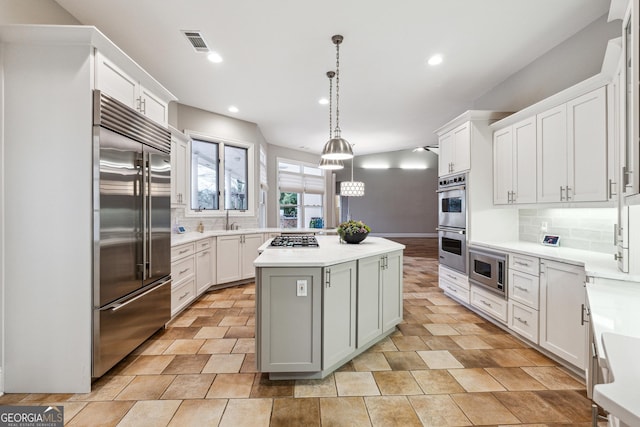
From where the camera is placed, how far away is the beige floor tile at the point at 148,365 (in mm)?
2336

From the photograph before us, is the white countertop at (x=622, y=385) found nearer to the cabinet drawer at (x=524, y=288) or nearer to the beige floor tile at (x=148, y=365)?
the cabinet drawer at (x=524, y=288)

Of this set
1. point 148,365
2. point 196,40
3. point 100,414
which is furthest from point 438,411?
point 196,40

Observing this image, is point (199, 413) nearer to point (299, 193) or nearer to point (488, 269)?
point (488, 269)

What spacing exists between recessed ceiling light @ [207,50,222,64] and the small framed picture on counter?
411cm

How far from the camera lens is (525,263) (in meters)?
2.79

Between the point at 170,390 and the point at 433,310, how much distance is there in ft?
9.97

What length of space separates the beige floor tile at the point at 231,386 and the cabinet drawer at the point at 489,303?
259 cm

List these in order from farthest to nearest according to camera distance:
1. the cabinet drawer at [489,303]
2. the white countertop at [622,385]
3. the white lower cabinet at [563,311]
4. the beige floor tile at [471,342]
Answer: the cabinet drawer at [489,303]
the beige floor tile at [471,342]
the white lower cabinet at [563,311]
the white countertop at [622,385]

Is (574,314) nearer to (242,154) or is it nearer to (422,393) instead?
(422,393)

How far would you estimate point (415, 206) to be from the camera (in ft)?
34.9

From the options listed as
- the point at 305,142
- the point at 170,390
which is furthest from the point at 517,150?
the point at 305,142

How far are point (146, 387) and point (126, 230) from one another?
1.18 meters

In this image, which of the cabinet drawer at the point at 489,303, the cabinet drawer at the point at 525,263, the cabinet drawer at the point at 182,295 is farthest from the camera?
the cabinet drawer at the point at 182,295

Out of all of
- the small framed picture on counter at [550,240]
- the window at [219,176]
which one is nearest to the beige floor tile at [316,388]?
the small framed picture on counter at [550,240]
